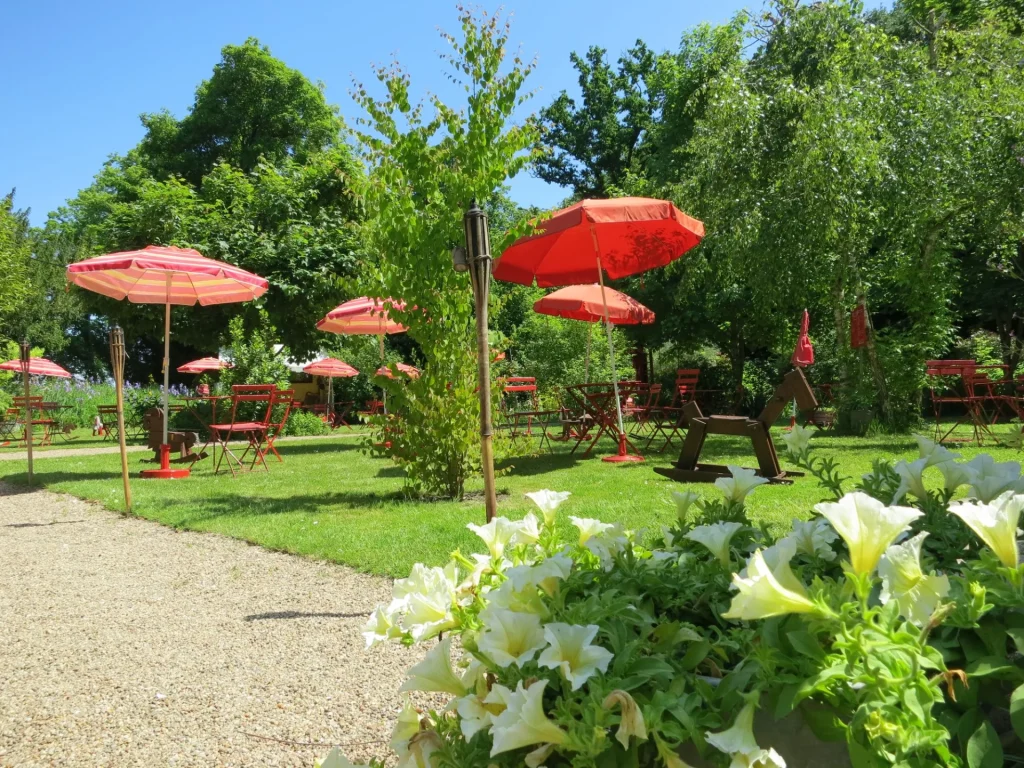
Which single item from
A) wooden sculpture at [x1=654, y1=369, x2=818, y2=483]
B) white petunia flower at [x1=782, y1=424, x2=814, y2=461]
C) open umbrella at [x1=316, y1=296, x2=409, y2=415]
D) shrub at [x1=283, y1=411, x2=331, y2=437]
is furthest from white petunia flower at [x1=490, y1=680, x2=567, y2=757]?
shrub at [x1=283, y1=411, x2=331, y2=437]

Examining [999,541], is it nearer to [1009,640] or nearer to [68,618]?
[1009,640]

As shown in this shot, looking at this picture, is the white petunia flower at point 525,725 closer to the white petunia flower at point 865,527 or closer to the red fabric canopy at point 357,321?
the white petunia flower at point 865,527

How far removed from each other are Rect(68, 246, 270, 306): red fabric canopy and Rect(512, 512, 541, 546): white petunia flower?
8375 mm

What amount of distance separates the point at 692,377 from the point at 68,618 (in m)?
9.41

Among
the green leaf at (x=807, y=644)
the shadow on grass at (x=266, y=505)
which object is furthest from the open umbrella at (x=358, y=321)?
the green leaf at (x=807, y=644)

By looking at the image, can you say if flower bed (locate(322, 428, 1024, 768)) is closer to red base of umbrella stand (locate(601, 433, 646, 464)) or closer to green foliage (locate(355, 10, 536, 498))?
green foliage (locate(355, 10, 536, 498))

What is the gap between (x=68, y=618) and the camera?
12.7ft

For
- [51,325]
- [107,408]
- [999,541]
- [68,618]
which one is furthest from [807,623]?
[51,325]

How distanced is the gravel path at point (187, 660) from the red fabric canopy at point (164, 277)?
426 centimetres

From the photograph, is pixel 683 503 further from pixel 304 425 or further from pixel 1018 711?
pixel 304 425

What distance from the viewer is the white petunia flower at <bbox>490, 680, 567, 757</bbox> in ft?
2.51

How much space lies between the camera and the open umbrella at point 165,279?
855 centimetres

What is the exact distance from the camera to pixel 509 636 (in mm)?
903

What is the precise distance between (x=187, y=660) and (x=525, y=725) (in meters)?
2.90
